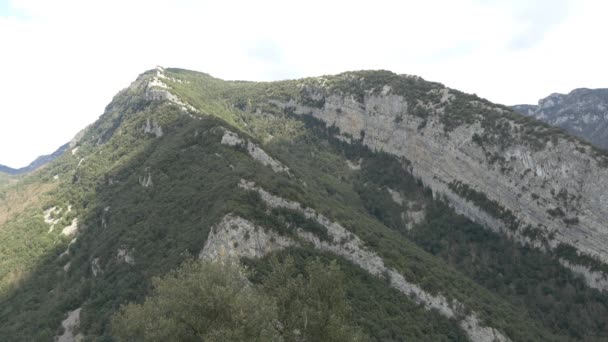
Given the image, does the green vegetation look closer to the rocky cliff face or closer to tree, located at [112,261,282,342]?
the rocky cliff face

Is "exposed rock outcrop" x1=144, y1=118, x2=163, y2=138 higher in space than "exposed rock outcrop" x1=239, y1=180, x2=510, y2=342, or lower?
higher

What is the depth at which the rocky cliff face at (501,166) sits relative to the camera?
8531 cm

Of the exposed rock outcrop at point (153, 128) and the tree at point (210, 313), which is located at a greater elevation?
the exposed rock outcrop at point (153, 128)

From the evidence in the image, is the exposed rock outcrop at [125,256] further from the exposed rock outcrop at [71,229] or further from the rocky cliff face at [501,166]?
the rocky cliff face at [501,166]

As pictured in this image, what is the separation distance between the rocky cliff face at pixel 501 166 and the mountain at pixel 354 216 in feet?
1.16

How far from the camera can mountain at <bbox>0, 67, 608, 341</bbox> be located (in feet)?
185

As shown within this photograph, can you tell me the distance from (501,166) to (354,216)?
39.1 metres

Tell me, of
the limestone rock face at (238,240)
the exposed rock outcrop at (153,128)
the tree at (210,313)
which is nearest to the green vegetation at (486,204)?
the limestone rock face at (238,240)

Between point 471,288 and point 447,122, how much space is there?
5144 centimetres

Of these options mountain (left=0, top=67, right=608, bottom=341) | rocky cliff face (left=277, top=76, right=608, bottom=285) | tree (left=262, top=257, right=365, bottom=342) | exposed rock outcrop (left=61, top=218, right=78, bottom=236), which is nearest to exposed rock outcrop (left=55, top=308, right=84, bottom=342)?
mountain (left=0, top=67, right=608, bottom=341)

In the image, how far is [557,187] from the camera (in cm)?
8912

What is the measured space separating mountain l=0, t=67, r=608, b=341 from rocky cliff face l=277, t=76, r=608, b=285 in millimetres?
354

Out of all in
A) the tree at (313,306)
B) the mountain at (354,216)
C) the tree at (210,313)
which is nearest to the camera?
the tree at (210,313)

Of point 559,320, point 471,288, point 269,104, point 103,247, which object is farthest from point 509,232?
point 269,104
